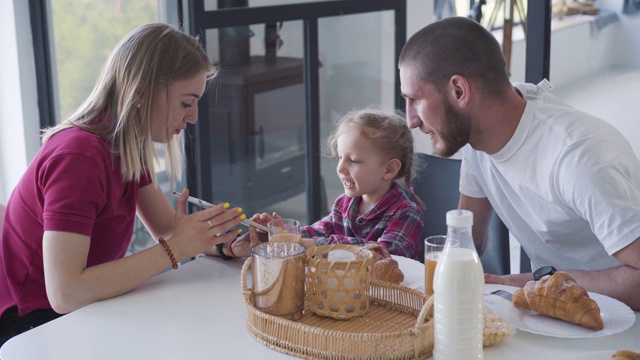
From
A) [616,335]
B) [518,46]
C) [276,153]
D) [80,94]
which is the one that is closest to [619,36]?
[518,46]

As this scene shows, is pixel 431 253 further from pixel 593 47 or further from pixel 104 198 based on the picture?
pixel 593 47

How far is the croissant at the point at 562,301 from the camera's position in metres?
1.30

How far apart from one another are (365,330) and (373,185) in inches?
28.9

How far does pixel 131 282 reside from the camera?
1.54m

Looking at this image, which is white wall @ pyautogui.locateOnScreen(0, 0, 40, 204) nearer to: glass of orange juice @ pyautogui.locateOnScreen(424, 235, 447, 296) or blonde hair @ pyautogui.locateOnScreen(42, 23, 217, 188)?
blonde hair @ pyautogui.locateOnScreen(42, 23, 217, 188)

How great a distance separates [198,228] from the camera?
5.32ft

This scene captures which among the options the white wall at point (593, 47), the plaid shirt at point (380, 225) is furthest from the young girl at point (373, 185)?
the white wall at point (593, 47)

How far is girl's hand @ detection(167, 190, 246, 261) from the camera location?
1611mm

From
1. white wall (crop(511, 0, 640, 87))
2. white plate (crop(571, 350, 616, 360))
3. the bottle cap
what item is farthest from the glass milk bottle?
white wall (crop(511, 0, 640, 87))

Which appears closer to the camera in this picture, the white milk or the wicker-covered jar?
the white milk

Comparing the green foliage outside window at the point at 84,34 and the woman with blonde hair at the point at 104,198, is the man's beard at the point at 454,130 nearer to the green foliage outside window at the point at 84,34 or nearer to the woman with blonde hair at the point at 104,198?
the woman with blonde hair at the point at 104,198

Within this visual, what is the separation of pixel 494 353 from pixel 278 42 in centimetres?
202

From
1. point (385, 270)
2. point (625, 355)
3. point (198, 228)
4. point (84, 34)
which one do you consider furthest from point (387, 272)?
point (84, 34)

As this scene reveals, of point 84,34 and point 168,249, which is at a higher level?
point 84,34
